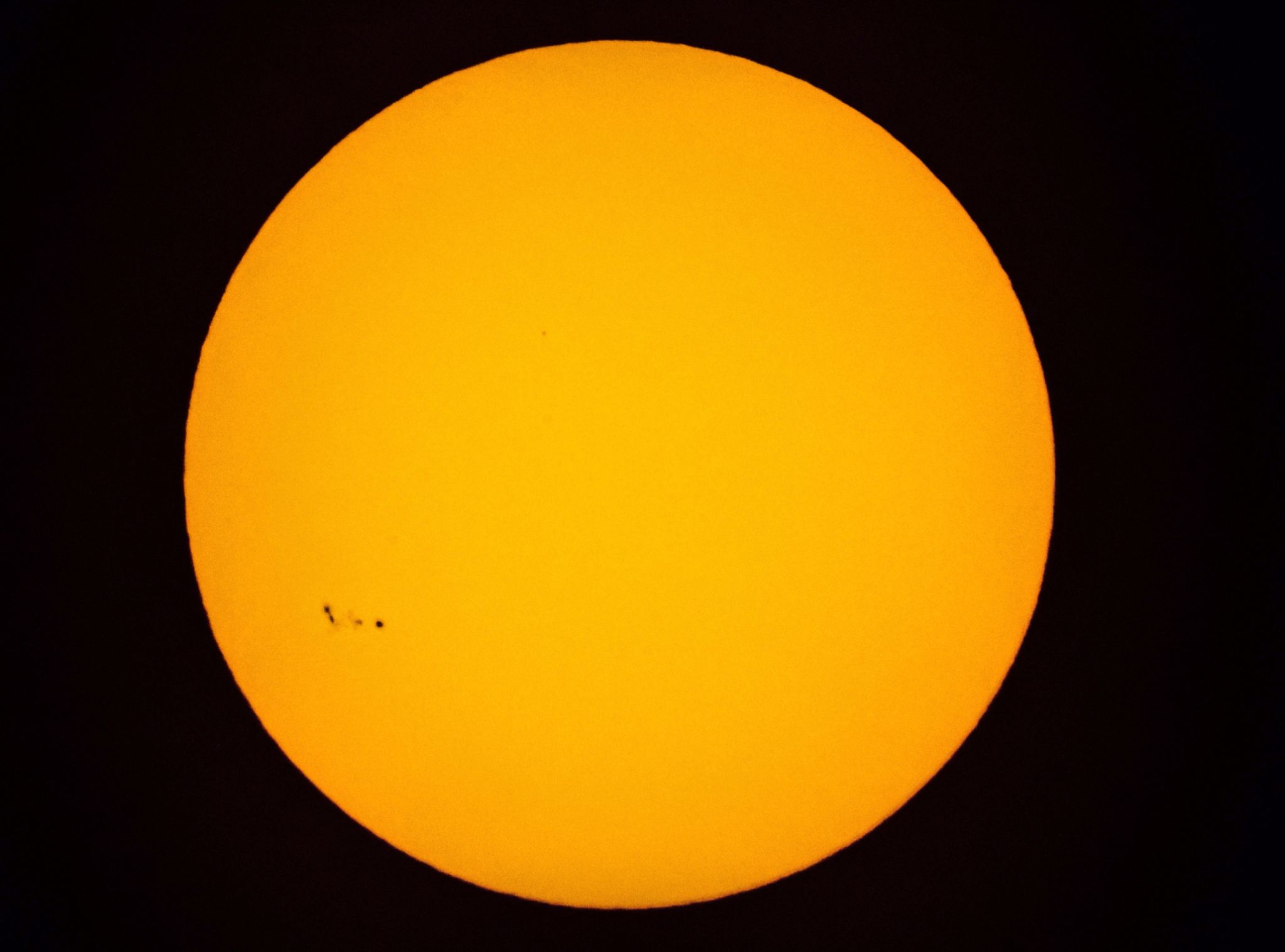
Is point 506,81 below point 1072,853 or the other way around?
the other way around

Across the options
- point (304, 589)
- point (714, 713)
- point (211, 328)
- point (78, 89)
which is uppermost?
point (78, 89)

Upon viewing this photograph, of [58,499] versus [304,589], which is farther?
[58,499]

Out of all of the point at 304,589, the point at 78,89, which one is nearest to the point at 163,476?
the point at 304,589

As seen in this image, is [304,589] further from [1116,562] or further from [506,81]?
[1116,562]

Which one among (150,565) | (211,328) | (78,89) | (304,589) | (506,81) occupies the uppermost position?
(78,89)

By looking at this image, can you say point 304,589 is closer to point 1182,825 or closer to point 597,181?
point 597,181

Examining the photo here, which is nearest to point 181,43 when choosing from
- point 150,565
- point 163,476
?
Result: point 163,476
